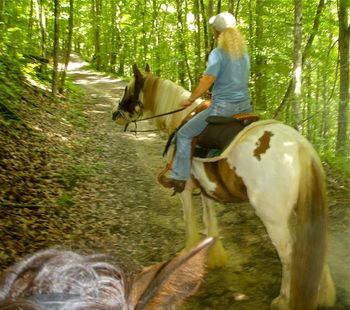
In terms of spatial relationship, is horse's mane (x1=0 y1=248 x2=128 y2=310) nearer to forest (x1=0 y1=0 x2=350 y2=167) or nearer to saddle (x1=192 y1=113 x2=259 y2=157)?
saddle (x1=192 y1=113 x2=259 y2=157)

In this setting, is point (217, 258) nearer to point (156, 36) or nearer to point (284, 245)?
point (284, 245)

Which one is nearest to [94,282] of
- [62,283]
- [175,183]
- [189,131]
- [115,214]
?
[62,283]

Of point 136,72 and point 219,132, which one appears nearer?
point 219,132

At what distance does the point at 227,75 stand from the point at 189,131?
792 millimetres

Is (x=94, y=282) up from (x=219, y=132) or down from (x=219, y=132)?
down

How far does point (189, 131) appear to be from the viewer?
4523mm

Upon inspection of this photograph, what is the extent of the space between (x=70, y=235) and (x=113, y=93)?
47.5ft

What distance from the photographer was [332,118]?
903 centimetres

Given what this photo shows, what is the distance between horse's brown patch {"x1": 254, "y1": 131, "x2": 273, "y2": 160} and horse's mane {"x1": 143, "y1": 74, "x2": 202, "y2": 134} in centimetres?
154

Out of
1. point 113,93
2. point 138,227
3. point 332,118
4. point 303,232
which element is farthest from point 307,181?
point 113,93

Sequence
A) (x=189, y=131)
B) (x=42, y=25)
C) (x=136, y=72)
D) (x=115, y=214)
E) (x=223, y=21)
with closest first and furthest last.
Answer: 1. (x=223, y=21)
2. (x=189, y=131)
3. (x=136, y=72)
4. (x=115, y=214)
5. (x=42, y=25)

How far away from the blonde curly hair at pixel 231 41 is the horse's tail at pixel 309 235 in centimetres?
138

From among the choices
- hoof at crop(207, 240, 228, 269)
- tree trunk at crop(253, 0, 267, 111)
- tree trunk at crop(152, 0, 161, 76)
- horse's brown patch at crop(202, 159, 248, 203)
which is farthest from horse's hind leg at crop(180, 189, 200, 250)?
tree trunk at crop(152, 0, 161, 76)

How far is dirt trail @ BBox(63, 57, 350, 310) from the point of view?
4438 millimetres
